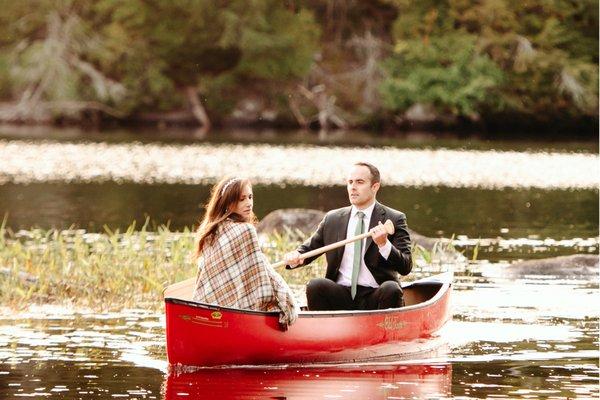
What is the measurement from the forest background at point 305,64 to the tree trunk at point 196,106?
0.05 m

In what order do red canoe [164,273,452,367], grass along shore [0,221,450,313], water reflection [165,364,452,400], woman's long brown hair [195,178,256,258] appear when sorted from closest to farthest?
water reflection [165,364,452,400], red canoe [164,273,452,367], woman's long brown hair [195,178,256,258], grass along shore [0,221,450,313]

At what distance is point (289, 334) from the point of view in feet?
32.3

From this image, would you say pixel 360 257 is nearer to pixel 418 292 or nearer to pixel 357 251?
pixel 357 251

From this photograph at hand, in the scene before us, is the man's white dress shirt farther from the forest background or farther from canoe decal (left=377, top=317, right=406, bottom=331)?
the forest background

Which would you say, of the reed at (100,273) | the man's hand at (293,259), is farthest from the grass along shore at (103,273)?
the man's hand at (293,259)

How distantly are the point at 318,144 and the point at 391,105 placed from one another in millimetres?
10403

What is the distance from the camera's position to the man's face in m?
10.2

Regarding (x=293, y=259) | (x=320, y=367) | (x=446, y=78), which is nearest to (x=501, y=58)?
(x=446, y=78)

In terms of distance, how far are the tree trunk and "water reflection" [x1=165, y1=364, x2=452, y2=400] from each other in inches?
1881

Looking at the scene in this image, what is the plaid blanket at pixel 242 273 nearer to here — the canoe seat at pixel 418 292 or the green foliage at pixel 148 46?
the canoe seat at pixel 418 292

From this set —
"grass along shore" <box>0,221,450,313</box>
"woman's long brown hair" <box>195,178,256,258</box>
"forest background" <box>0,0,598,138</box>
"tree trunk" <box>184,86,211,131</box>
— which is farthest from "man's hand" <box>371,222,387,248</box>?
"tree trunk" <box>184,86,211,131</box>

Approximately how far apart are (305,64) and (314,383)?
157ft

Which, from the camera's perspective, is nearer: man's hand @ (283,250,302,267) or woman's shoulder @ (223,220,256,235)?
woman's shoulder @ (223,220,256,235)

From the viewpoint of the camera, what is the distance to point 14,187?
1182 inches
